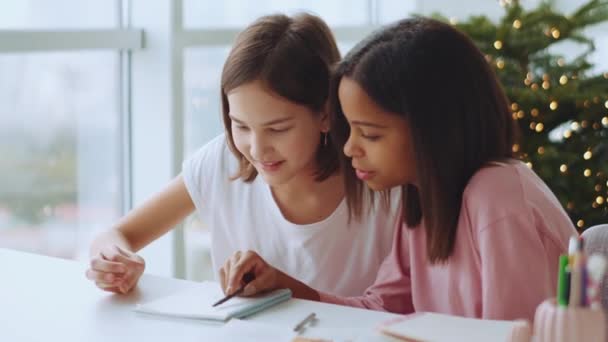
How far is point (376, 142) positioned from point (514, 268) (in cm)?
31

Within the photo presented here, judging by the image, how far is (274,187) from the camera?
6.61 ft

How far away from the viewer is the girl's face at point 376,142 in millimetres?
1568

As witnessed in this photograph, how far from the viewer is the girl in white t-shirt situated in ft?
5.73

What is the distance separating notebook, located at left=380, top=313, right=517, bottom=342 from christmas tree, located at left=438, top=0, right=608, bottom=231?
1.55 meters

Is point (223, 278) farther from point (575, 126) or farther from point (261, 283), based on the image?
point (575, 126)

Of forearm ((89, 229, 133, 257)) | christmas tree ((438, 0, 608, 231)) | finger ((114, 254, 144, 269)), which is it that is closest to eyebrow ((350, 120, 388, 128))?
finger ((114, 254, 144, 269))

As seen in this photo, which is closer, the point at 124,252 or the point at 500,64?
the point at 124,252

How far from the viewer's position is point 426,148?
153 cm

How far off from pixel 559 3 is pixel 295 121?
Answer: 267 centimetres

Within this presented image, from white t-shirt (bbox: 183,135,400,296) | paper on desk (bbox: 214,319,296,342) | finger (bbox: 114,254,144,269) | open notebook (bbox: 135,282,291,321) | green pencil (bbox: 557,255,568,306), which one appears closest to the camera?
green pencil (bbox: 557,255,568,306)

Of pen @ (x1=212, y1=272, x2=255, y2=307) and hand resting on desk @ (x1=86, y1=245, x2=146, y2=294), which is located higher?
pen @ (x1=212, y1=272, x2=255, y2=307)

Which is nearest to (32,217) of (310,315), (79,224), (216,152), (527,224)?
(79,224)

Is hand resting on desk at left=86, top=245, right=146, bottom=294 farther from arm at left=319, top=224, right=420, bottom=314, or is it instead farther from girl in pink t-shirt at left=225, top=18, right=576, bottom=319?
arm at left=319, top=224, right=420, bottom=314

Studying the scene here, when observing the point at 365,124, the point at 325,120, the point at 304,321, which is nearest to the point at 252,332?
the point at 304,321
